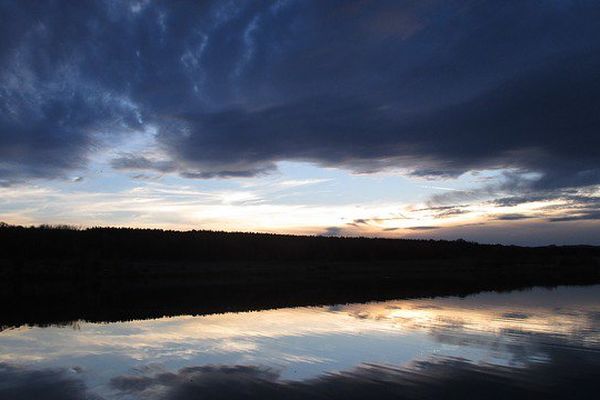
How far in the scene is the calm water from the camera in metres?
12.5

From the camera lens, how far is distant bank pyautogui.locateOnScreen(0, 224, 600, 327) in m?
35.0

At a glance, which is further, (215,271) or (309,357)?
(215,271)

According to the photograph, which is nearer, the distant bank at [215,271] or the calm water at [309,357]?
the calm water at [309,357]

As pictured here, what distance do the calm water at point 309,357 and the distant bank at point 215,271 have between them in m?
7.27

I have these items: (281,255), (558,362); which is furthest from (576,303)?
(281,255)

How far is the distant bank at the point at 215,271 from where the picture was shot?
35000 millimetres

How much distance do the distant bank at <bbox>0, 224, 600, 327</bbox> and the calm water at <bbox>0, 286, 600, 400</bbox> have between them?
7.27 metres

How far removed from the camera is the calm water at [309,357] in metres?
12.5

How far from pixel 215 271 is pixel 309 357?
54.9 m

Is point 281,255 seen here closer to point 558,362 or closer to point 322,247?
point 322,247

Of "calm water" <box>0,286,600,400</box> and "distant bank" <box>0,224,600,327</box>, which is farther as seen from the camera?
"distant bank" <box>0,224,600,327</box>

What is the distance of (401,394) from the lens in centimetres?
1188

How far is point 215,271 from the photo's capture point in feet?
229

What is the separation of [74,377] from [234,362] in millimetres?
4582
